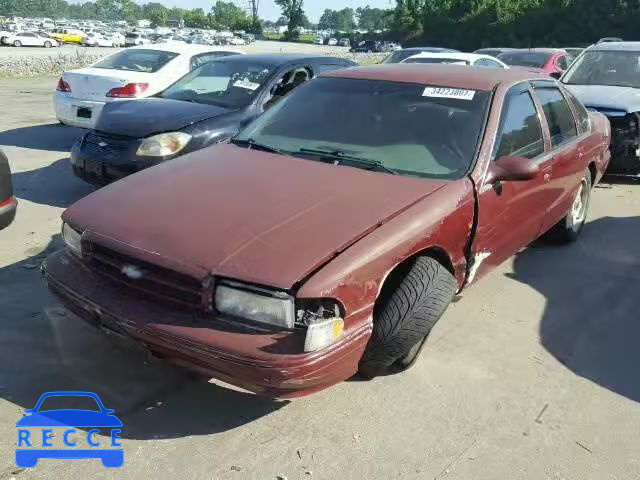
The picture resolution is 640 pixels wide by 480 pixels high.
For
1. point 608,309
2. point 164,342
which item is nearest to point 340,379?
point 164,342

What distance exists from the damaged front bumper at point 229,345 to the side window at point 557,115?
268cm

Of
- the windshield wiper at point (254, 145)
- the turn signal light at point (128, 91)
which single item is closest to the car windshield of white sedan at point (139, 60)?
the turn signal light at point (128, 91)

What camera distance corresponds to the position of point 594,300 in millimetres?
4492

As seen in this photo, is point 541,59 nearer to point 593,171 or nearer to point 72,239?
point 593,171

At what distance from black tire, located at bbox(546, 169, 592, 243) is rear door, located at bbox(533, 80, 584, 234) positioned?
0.21 metres

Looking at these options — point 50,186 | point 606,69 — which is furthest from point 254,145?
point 606,69

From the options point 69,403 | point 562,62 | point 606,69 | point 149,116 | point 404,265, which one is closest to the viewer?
point 69,403

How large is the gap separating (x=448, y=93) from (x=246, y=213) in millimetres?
1735

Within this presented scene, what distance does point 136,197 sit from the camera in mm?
3314

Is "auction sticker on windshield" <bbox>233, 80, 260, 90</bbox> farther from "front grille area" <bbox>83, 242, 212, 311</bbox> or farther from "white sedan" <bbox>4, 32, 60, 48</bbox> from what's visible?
"white sedan" <bbox>4, 32, 60, 48</bbox>

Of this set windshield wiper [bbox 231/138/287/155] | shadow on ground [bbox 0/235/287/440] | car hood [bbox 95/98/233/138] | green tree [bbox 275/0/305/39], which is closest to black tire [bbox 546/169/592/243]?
windshield wiper [bbox 231/138/287/155]

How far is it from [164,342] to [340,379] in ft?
2.65

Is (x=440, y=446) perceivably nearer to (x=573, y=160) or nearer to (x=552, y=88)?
(x=573, y=160)

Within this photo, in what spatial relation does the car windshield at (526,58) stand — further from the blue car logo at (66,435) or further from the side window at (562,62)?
the blue car logo at (66,435)
